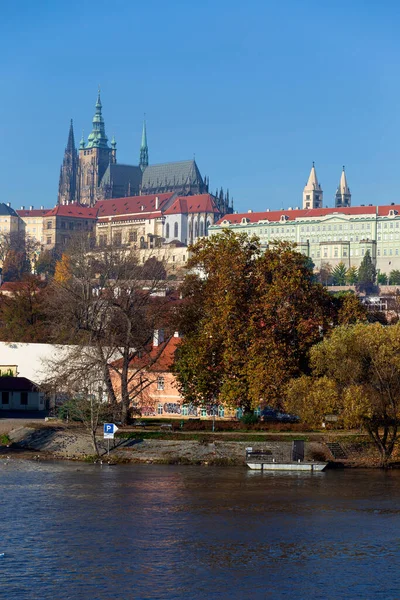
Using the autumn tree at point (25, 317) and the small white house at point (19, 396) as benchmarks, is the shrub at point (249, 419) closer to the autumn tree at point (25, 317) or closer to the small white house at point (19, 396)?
the small white house at point (19, 396)

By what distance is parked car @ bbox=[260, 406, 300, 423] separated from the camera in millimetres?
63750

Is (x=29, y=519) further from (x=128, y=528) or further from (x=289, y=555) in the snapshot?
(x=289, y=555)

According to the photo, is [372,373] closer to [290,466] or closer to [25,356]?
[290,466]

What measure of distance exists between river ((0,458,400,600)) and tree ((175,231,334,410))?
6836 millimetres

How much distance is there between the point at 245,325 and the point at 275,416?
22.1 feet

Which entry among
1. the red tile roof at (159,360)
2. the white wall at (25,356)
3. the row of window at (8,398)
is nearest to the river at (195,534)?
the red tile roof at (159,360)

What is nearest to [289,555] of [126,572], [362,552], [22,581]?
[362,552]

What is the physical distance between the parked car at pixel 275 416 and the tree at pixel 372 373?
7.05 metres

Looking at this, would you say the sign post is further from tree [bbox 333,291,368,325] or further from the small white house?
the small white house

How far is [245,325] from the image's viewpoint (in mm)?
61281

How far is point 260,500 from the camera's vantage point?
46844 mm

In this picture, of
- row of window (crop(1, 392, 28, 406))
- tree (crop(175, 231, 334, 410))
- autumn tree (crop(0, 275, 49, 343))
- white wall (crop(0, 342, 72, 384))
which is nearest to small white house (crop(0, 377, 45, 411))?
row of window (crop(1, 392, 28, 406))

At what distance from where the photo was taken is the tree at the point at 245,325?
6012 centimetres

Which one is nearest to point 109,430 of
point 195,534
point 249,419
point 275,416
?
point 249,419
